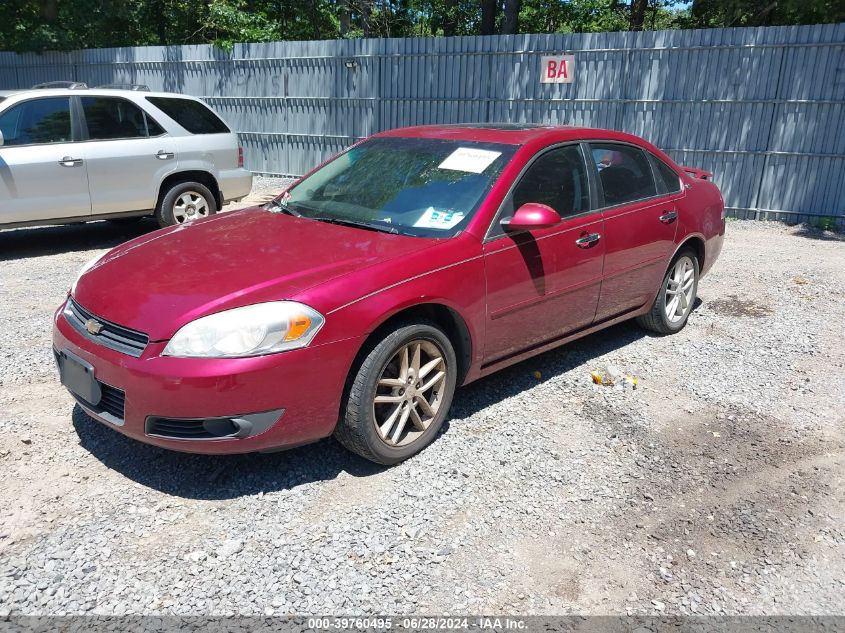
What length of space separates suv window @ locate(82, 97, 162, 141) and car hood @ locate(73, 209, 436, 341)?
4.51 m

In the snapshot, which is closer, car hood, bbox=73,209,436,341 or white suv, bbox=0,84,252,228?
car hood, bbox=73,209,436,341

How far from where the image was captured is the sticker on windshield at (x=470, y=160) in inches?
169

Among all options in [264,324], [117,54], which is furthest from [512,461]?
[117,54]

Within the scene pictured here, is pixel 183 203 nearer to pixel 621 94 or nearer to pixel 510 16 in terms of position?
pixel 621 94

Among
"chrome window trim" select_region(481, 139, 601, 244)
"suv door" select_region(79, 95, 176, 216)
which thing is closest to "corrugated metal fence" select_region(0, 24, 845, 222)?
"suv door" select_region(79, 95, 176, 216)

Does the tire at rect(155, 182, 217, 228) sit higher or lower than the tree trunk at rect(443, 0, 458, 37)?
lower

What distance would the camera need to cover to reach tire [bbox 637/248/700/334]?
5.66m

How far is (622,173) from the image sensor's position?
16.8 ft

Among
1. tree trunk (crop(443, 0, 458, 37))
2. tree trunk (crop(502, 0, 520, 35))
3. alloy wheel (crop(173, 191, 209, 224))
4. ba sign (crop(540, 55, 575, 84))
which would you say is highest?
tree trunk (crop(443, 0, 458, 37))

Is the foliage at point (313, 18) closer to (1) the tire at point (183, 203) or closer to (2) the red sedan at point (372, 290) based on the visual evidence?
(1) the tire at point (183, 203)

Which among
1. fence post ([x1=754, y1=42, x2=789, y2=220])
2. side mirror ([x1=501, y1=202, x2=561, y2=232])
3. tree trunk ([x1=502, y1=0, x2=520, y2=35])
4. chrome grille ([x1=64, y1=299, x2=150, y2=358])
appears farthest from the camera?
tree trunk ([x1=502, y1=0, x2=520, y2=35])

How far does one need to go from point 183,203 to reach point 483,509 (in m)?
6.64

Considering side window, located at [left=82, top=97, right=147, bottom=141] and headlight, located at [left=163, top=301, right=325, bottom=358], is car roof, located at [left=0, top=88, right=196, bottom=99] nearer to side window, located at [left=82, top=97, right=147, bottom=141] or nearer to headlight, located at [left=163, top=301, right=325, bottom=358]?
side window, located at [left=82, top=97, right=147, bottom=141]

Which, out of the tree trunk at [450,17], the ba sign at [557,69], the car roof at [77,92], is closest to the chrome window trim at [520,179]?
the car roof at [77,92]
